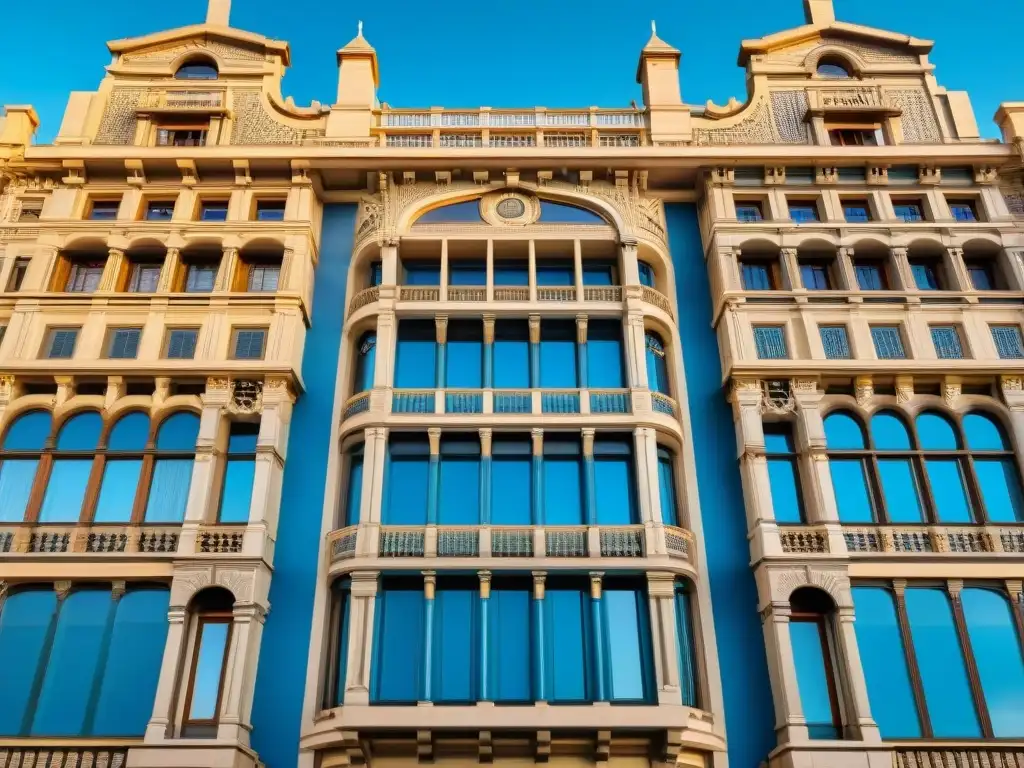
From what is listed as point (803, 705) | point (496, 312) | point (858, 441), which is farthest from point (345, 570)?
point (858, 441)

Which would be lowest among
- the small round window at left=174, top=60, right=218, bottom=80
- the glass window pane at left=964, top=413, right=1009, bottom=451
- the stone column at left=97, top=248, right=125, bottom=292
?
the glass window pane at left=964, top=413, right=1009, bottom=451

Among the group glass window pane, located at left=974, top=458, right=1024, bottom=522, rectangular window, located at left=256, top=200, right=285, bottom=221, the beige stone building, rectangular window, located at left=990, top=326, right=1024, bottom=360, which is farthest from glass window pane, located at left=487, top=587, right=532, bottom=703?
rectangular window, located at left=990, top=326, right=1024, bottom=360

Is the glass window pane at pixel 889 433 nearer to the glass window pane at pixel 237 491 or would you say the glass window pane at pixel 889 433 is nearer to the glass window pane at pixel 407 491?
the glass window pane at pixel 407 491

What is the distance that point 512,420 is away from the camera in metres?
23.2

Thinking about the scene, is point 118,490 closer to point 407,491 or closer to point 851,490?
point 407,491

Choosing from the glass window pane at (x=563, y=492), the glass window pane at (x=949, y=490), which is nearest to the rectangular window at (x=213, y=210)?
the glass window pane at (x=563, y=492)

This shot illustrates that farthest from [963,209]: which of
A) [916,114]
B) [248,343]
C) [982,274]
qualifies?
[248,343]

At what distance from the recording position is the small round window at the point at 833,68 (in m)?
29.4

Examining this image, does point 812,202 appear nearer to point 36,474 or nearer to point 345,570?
point 345,570

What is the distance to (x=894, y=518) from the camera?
73.4 ft

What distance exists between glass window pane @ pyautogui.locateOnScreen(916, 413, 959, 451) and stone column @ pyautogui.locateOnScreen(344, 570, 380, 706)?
14.0m

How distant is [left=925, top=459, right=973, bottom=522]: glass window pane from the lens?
22422 millimetres

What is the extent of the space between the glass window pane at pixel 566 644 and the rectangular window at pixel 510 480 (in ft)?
7.01

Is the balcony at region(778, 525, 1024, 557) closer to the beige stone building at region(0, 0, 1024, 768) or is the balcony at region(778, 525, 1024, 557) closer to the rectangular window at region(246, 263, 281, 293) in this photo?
the beige stone building at region(0, 0, 1024, 768)
